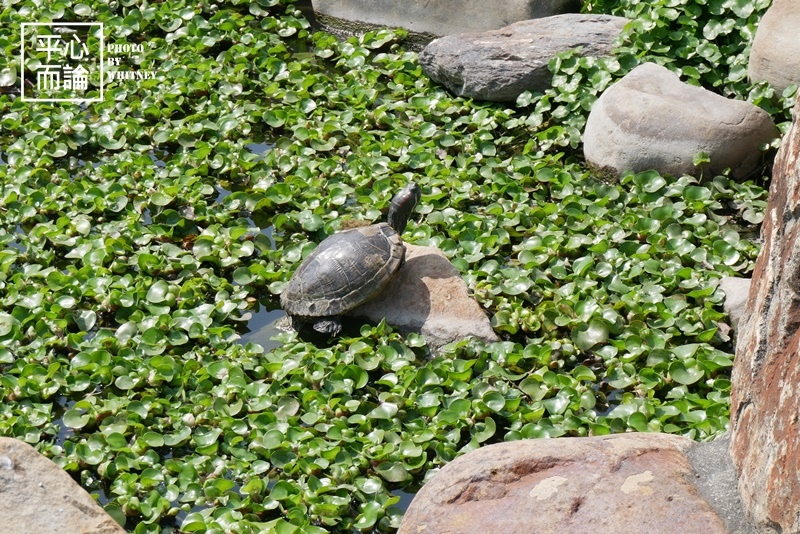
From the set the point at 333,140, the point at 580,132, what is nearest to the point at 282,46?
the point at 333,140

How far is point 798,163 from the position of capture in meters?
2.84

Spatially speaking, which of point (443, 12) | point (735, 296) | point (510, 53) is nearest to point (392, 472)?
point (735, 296)

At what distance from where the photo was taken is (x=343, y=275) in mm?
4867

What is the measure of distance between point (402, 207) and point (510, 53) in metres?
2.04

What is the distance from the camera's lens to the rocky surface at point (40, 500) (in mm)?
3492

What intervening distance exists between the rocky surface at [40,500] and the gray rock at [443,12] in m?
5.22

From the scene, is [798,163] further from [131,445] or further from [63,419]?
[63,419]

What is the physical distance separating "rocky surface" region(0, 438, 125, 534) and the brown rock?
45.8 inches

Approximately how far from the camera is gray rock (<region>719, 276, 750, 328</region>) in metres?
4.79

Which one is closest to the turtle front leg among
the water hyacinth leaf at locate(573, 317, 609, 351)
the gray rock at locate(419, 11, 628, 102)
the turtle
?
the turtle

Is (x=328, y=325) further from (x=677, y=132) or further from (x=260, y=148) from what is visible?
(x=677, y=132)

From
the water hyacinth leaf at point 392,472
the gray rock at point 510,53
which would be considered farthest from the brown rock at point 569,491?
the gray rock at point 510,53

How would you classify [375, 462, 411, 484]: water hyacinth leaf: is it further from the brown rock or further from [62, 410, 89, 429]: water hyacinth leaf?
[62, 410, 89, 429]: water hyacinth leaf

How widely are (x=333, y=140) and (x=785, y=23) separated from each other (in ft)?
9.63
